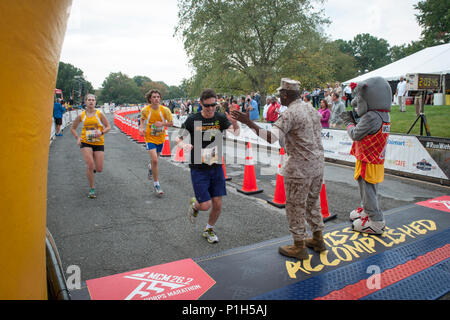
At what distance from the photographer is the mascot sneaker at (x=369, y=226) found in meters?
4.21

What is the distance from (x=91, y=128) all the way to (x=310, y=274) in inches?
202

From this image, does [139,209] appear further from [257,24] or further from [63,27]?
[257,24]

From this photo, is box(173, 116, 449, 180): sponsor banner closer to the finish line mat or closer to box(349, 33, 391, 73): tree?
the finish line mat

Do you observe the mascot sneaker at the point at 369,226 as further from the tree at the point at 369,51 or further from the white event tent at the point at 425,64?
the tree at the point at 369,51

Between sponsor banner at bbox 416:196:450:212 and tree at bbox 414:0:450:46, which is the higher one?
tree at bbox 414:0:450:46

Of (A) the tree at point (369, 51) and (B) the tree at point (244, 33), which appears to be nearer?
(B) the tree at point (244, 33)

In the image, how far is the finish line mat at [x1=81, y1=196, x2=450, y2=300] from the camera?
2.91 m

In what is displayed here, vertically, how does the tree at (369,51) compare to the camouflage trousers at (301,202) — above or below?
above

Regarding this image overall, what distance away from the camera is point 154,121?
6.62 metres

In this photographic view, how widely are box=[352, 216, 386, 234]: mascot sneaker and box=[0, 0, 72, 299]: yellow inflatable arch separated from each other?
4.08 meters

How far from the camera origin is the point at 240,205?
5930mm

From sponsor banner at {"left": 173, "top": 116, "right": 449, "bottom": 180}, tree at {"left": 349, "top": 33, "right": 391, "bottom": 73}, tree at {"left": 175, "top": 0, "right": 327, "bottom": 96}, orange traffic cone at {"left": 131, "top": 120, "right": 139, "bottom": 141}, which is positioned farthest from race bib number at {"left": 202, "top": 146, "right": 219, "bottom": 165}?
tree at {"left": 349, "top": 33, "right": 391, "bottom": 73}

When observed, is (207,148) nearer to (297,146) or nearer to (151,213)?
(297,146)

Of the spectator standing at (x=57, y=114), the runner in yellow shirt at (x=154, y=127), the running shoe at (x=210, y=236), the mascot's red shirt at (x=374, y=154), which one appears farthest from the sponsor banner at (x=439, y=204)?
the spectator standing at (x=57, y=114)
